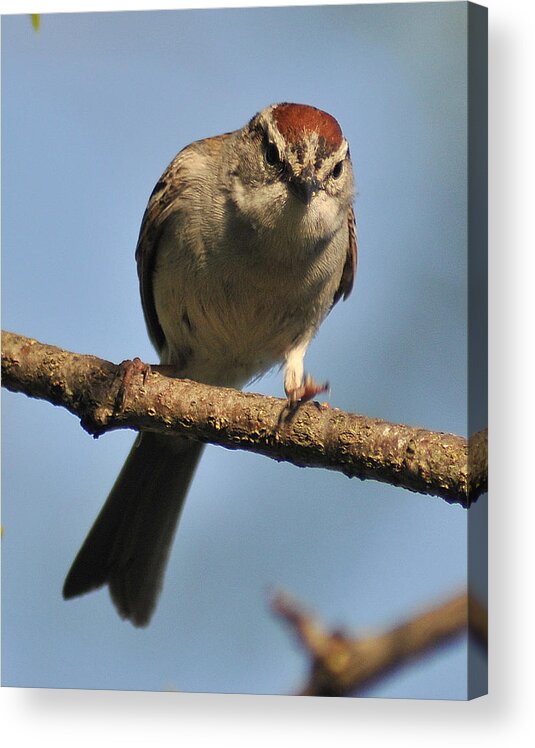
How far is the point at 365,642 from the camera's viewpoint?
287 cm

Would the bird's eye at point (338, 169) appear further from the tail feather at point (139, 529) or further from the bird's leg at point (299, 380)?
the tail feather at point (139, 529)

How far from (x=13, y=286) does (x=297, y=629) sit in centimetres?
119

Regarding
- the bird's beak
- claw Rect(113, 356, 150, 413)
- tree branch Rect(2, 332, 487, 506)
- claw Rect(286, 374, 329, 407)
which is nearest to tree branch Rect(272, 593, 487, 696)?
tree branch Rect(2, 332, 487, 506)

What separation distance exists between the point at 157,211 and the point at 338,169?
0.57 metres

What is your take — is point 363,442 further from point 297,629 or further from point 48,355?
point 48,355

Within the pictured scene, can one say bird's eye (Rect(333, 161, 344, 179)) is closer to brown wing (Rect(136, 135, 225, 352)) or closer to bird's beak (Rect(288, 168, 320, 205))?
bird's beak (Rect(288, 168, 320, 205))

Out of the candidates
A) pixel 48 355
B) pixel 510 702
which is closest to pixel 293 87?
pixel 48 355

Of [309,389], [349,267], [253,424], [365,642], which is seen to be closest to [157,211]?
[349,267]

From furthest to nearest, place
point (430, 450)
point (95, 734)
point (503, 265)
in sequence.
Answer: point (95, 734) < point (503, 265) < point (430, 450)

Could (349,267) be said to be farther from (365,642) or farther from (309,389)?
(365,642)

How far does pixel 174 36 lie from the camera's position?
312 cm

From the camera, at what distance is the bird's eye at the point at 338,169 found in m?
2.97

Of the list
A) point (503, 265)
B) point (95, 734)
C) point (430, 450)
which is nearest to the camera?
point (430, 450)

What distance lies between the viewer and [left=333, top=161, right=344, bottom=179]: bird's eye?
297 cm
